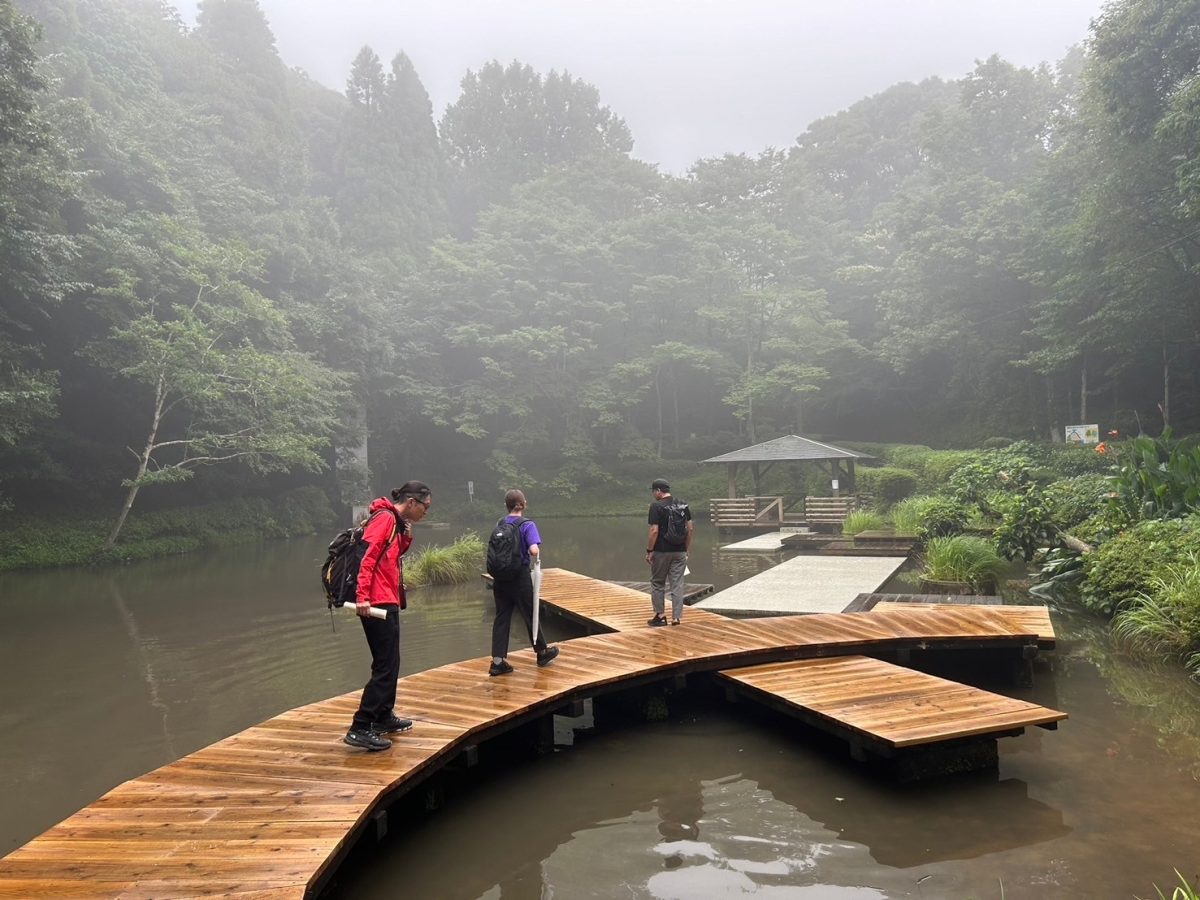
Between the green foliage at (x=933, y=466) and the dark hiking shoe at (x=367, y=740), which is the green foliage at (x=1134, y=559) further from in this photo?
the green foliage at (x=933, y=466)

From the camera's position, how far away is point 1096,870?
351 centimetres

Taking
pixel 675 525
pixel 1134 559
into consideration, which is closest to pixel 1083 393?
pixel 1134 559

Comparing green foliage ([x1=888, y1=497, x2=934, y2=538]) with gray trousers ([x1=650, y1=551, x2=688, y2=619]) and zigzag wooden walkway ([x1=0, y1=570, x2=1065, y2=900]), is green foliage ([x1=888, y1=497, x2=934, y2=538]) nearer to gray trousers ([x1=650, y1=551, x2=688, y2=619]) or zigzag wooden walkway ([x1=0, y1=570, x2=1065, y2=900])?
zigzag wooden walkway ([x1=0, y1=570, x2=1065, y2=900])

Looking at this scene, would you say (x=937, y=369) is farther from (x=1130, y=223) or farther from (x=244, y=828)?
(x=244, y=828)

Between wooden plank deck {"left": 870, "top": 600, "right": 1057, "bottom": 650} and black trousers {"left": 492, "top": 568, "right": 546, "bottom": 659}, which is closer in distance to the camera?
black trousers {"left": 492, "top": 568, "right": 546, "bottom": 659}

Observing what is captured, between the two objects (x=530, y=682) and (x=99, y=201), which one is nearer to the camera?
(x=530, y=682)

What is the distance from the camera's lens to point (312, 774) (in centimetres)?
397

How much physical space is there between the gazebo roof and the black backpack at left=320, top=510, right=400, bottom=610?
734 inches

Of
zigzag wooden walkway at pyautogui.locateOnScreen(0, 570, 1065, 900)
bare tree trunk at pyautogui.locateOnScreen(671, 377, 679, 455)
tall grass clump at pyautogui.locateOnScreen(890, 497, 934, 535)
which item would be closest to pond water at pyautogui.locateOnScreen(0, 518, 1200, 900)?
zigzag wooden walkway at pyautogui.locateOnScreen(0, 570, 1065, 900)

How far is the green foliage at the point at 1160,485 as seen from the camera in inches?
361

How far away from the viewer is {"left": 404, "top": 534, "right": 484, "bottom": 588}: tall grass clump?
513 inches

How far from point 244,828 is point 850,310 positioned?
3896 cm

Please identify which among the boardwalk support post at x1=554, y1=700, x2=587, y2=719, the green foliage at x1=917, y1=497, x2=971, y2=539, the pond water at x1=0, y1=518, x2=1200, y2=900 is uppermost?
the green foliage at x1=917, y1=497, x2=971, y2=539

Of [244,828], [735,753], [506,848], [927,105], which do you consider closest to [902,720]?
[735,753]
